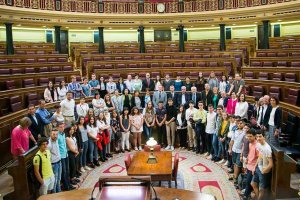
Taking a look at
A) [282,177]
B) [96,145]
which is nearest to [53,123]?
[96,145]

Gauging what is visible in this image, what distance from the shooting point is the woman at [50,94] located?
8609 millimetres

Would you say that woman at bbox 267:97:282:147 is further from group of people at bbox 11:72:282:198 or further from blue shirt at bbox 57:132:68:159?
blue shirt at bbox 57:132:68:159

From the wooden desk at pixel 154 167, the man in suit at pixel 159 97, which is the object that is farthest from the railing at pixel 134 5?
the wooden desk at pixel 154 167

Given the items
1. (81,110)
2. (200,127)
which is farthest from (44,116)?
(200,127)

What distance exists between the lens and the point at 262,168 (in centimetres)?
454

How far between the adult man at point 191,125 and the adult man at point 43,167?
4.30 meters

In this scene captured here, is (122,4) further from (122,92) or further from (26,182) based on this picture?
(26,182)

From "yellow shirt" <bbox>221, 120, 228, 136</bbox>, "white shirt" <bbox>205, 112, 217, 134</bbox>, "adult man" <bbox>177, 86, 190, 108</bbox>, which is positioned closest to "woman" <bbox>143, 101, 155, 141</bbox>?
"adult man" <bbox>177, 86, 190, 108</bbox>

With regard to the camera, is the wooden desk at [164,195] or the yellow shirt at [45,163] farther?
the yellow shirt at [45,163]

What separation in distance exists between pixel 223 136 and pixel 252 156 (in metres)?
2.12

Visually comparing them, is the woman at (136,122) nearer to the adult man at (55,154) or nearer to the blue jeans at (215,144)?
the blue jeans at (215,144)

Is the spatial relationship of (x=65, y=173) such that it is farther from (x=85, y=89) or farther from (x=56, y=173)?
(x=85, y=89)

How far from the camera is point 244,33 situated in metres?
20.5

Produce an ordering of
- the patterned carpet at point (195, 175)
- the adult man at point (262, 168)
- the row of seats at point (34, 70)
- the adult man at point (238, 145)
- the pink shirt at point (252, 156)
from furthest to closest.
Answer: the row of seats at point (34, 70)
the patterned carpet at point (195, 175)
the adult man at point (238, 145)
the pink shirt at point (252, 156)
the adult man at point (262, 168)
